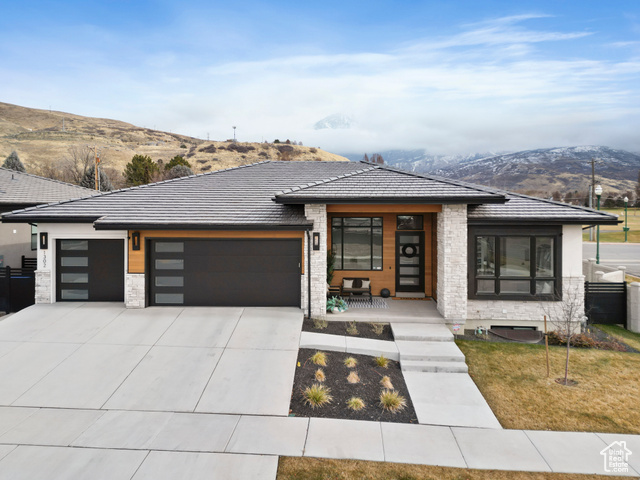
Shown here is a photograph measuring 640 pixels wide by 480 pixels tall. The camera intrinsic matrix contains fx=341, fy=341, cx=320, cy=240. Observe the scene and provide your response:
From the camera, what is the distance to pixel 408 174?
10.6 meters

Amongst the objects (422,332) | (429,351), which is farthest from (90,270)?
(429,351)

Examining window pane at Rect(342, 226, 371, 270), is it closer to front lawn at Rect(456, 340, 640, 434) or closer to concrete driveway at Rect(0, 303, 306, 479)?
concrete driveway at Rect(0, 303, 306, 479)

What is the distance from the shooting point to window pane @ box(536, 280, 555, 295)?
1002cm

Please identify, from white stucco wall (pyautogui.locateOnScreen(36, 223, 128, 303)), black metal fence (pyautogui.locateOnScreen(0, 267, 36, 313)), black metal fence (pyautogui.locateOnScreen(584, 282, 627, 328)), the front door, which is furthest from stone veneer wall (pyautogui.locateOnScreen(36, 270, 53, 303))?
black metal fence (pyautogui.locateOnScreen(584, 282, 627, 328))

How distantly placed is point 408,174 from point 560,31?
740 inches

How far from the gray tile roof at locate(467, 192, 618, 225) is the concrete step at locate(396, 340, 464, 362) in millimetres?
3740

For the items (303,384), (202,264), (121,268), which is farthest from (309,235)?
(121,268)

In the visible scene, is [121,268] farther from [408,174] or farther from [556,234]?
[556,234]

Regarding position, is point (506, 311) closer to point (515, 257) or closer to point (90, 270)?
point (515, 257)

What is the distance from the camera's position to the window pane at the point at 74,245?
10.5 metres

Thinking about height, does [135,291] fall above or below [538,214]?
below

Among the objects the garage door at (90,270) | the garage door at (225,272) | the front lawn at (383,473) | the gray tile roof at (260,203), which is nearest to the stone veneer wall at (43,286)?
the garage door at (90,270)

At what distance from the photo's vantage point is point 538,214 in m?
9.87

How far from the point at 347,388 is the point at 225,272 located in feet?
17.5
